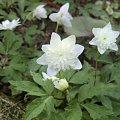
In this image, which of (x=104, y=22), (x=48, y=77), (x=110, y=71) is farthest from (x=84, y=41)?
(x=48, y=77)

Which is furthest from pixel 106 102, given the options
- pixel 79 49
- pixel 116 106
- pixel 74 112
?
pixel 79 49

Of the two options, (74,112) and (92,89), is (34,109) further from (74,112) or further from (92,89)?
(92,89)

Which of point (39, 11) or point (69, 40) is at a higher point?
point (69, 40)

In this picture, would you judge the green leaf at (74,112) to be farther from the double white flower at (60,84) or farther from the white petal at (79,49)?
the white petal at (79,49)

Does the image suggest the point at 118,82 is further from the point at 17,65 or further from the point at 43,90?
the point at 17,65

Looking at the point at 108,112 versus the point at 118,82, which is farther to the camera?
the point at 118,82

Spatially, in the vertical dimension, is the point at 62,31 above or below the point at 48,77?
below
